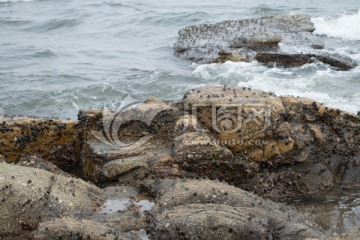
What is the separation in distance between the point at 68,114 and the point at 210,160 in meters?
6.26

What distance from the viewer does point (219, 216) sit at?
5141 millimetres

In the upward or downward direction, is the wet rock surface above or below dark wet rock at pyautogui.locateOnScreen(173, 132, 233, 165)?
below

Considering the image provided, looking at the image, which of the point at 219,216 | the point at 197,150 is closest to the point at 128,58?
the point at 197,150

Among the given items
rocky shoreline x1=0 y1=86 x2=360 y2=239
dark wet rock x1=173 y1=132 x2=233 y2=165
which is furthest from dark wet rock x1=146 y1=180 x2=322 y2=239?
dark wet rock x1=173 y1=132 x2=233 y2=165

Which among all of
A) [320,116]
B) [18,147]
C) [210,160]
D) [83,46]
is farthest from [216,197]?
[83,46]

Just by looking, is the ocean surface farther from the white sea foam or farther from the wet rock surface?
the wet rock surface

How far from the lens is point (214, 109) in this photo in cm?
729

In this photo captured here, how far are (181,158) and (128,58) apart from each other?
38.2 feet

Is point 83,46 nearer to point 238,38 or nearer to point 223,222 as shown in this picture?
point 238,38

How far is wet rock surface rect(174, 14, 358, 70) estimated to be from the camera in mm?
16078

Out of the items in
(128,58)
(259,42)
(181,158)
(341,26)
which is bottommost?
(128,58)

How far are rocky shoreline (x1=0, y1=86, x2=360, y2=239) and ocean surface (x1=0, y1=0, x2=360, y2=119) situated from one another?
471 centimetres


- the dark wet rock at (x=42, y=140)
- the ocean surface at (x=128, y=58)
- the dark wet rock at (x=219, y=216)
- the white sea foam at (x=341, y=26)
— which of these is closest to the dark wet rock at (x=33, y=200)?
the dark wet rock at (x=219, y=216)

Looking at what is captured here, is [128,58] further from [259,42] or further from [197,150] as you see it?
[197,150]
